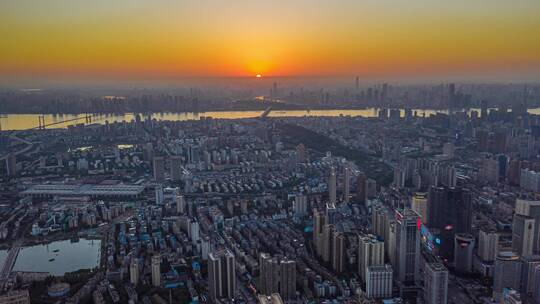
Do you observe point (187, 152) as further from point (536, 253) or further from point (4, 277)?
point (536, 253)

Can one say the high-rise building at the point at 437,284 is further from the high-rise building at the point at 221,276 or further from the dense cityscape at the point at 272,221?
the high-rise building at the point at 221,276

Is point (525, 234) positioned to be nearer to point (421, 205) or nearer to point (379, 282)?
point (421, 205)

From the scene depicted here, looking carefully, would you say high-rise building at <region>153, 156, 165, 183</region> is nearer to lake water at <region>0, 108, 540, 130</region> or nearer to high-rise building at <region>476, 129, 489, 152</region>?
high-rise building at <region>476, 129, 489, 152</region>

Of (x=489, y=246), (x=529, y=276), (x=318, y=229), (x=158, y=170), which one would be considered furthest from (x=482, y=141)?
(x=158, y=170)

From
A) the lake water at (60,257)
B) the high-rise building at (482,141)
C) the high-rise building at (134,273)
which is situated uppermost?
the high-rise building at (482,141)

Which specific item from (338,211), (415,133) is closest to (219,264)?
(338,211)

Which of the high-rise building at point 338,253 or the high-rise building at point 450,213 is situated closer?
the high-rise building at point 338,253

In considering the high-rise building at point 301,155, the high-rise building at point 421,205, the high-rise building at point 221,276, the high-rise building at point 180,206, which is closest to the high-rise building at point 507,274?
the high-rise building at point 421,205
